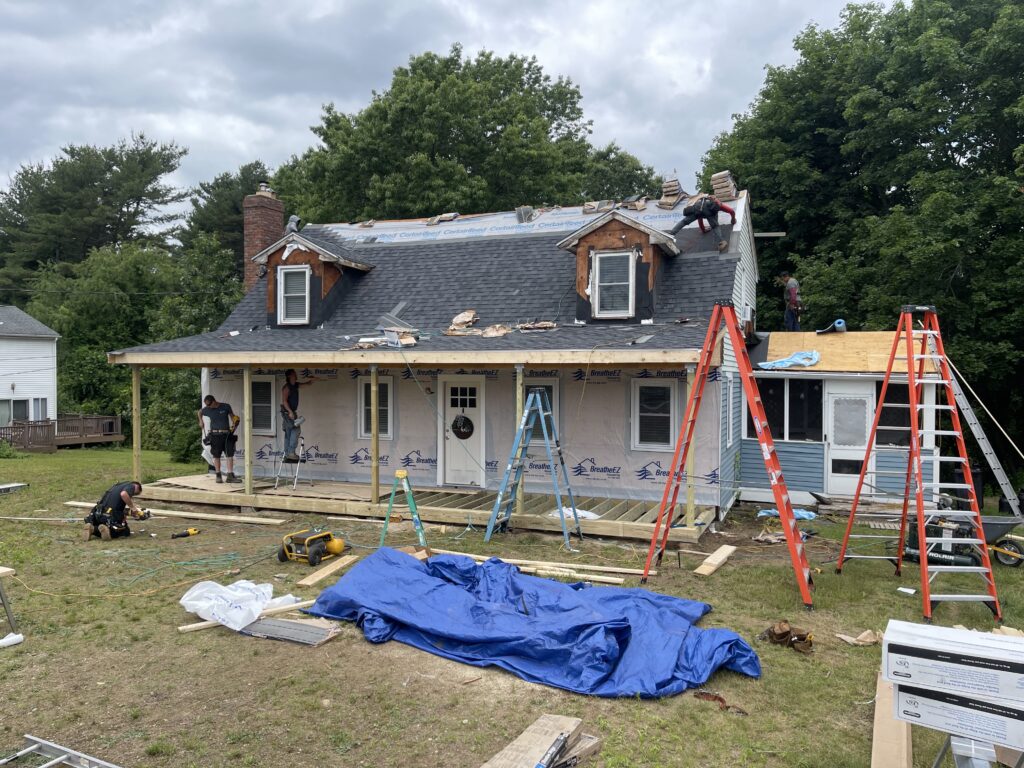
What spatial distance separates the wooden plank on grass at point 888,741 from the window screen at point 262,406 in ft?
40.1

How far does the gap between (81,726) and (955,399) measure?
27.8 feet

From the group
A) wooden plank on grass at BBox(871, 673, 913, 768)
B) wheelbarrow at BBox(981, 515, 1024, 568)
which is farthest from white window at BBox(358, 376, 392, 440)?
wooden plank on grass at BBox(871, 673, 913, 768)

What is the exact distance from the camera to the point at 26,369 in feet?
103

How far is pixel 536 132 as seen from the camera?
28234 mm

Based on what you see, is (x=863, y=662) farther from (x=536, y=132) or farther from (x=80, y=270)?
(x=80, y=270)

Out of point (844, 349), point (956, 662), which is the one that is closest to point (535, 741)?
point (956, 662)

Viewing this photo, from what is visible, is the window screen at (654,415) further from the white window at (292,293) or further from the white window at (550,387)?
the white window at (292,293)

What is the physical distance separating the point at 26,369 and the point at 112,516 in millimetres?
26461

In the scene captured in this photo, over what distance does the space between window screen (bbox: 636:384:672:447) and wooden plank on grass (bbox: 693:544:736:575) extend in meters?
2.49

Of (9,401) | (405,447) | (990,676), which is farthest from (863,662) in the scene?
(9,401)

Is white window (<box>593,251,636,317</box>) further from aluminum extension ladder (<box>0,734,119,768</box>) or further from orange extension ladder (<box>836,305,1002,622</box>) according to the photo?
aluminum extension ladder (<box>0,734,119,768</box>)

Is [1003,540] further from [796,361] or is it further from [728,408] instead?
A: [796,361]

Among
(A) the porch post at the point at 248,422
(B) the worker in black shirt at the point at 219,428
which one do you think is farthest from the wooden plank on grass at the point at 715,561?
(B) the worker in black shirt at the point at 219,428

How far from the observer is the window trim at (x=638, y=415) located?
11773 millimetres
